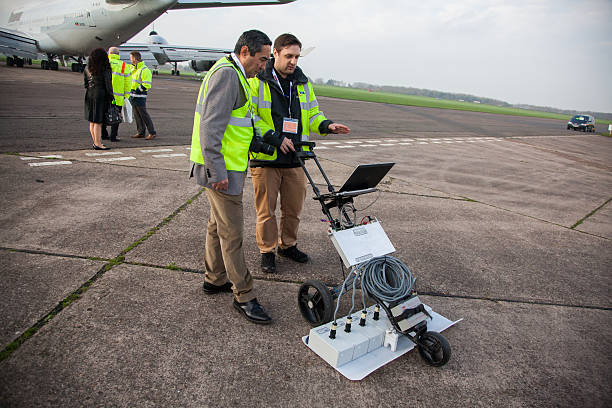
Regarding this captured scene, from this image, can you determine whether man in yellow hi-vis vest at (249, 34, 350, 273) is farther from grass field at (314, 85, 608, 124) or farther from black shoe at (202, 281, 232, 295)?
grass field at (314, 85, 608, 124)

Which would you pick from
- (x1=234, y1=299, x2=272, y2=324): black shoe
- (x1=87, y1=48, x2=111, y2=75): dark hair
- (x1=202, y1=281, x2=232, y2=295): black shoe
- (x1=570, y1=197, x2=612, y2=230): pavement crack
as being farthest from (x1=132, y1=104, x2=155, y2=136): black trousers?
(x1=570, y1=197, x2=612, y2=230): pavement crack

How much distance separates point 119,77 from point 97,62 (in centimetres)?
135

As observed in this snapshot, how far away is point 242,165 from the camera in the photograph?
2846mm

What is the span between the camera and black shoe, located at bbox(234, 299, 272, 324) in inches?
115

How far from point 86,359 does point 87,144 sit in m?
7.02

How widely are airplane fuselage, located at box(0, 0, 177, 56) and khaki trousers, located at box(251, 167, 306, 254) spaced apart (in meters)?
28.7

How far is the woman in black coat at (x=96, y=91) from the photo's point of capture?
24.8 feet

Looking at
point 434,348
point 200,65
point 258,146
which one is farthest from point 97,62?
point 200,65

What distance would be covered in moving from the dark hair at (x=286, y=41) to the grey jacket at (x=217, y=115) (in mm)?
949

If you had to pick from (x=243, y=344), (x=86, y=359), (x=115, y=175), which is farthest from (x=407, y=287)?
(x=115, y=175)

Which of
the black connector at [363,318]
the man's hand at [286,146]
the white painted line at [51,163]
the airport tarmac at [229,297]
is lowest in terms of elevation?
the airport tarmac at [229,297]

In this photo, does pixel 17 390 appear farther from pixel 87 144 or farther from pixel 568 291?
pixel 87 144

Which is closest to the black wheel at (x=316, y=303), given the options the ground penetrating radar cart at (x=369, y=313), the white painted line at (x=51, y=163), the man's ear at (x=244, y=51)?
the ground penetrating radar cart at (x=369, y=313)

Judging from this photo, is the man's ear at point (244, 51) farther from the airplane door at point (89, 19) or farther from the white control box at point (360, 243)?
the airplane door at point (89, 19)
